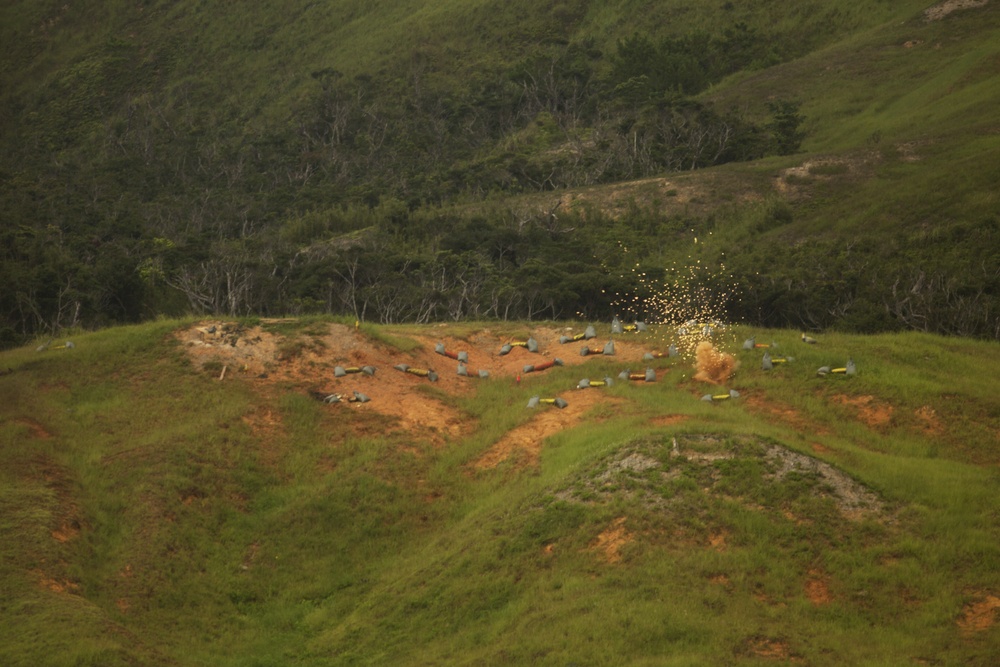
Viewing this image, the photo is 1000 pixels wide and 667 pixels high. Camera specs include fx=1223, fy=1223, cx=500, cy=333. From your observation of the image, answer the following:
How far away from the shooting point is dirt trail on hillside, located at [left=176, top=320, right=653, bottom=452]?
874 inches

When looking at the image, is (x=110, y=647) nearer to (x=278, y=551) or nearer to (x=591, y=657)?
(x=278, y=551)

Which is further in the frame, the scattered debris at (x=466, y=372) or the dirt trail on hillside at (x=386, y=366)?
the scattered debris at (x=466, y=372)

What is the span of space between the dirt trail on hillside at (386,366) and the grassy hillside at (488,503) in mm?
63

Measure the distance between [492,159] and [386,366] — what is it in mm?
52706

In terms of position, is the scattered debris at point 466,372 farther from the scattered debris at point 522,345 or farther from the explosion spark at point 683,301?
the explosion spark at point 683,301

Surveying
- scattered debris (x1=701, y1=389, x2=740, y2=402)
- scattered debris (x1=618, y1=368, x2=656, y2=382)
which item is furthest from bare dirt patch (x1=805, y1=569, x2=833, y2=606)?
scattered debris (x1=618, y1=368, x2=656, y2=382)

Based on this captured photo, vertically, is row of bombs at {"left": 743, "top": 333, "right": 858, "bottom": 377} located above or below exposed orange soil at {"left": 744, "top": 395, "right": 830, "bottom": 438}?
above

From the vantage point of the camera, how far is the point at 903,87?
7350 cm

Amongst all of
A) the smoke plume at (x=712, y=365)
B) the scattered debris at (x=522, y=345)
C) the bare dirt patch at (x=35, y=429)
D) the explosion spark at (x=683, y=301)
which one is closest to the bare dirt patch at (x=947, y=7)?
the explosion spark at (x=683, y=301)

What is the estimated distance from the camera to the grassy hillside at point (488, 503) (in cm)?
1509

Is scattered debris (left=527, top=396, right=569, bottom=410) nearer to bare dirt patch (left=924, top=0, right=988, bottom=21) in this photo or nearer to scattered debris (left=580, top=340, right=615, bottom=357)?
scattered debris (left=580, top=340, right=615, bottom=357)

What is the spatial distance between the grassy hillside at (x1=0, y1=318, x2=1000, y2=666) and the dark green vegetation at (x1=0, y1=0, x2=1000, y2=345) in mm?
12860

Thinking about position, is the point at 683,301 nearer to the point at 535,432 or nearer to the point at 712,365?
the point at 712,365

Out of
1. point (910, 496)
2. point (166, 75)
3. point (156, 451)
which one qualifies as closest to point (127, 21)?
point (166, 75)
